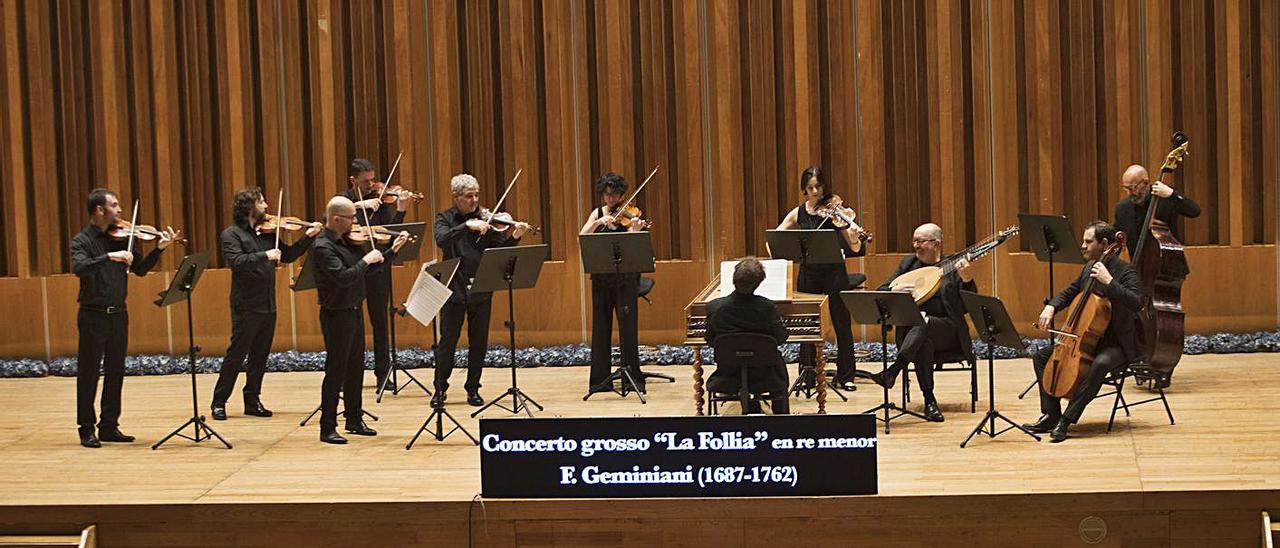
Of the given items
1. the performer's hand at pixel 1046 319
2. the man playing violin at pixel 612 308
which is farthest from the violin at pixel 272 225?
the performer's hand at pixel 1046 319

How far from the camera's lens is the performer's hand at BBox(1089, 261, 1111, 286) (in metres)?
6.61

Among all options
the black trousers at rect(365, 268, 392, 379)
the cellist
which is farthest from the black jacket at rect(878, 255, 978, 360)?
the black trousers at rect(365, 268, 392, 379)

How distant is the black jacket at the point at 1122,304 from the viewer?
21.9 feet

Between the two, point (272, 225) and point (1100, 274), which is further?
point (272, 225)

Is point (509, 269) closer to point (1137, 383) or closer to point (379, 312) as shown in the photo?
point (379, 312)

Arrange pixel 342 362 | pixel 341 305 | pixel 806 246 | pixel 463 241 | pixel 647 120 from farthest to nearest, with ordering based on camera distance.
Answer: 1. pixel 647 120
2. pixel 463 241
3. pixel 806 246
4. pixel 342 362
5. pixel 341 305

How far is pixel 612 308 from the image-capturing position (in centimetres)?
855

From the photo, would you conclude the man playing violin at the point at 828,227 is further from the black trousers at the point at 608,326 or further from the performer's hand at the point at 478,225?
the performer's hand at the point at 478,225

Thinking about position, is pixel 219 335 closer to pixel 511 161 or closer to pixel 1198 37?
pixel 511 161

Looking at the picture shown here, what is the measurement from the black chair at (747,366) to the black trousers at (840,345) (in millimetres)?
1316

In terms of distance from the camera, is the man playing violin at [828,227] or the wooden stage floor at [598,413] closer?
the wooden stage floor at [598,413]

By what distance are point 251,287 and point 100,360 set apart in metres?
0.90

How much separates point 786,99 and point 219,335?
4.36 meters

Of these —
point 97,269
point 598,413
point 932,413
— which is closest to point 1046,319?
point 932,413
